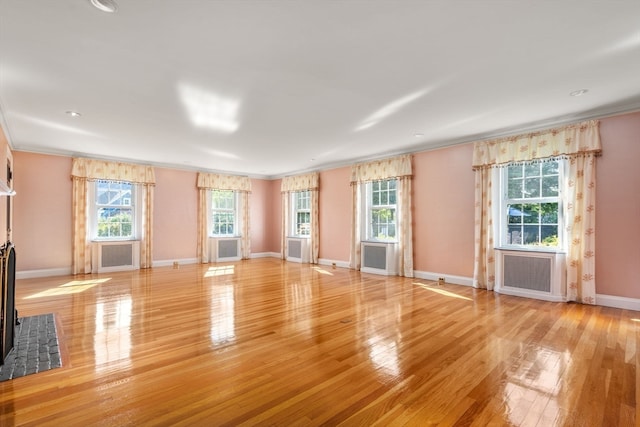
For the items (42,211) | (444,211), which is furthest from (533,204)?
(42,211)

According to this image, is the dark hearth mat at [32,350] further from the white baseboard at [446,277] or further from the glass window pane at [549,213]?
the glass window pane at [549,213]

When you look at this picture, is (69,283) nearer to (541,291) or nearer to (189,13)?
(189,13)

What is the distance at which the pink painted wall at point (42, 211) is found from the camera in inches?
232

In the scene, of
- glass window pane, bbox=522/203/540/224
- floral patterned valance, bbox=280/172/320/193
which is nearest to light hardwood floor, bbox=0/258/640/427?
glass window pane, bbox=522/203/540/224

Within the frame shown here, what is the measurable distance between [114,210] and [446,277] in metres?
7.33

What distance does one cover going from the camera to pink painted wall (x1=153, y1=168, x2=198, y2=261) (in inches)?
296

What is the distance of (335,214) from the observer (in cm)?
773

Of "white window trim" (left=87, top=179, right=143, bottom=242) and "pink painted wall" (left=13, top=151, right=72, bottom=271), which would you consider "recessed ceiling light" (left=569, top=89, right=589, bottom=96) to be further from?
"pink painted wall" (left=13, top=151, right=72, bottom=271)

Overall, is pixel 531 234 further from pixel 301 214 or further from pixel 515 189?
pixel 301 214

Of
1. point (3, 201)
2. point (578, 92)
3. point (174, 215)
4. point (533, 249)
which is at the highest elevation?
point (578, 92)

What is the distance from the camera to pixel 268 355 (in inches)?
101

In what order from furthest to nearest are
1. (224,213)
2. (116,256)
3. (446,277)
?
(224,213), (116,256), (446,277)

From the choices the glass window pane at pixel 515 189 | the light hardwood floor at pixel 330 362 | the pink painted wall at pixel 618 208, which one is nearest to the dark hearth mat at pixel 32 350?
the light hardwood floor at pixel 330 362

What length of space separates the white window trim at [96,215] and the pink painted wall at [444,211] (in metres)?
6.31
